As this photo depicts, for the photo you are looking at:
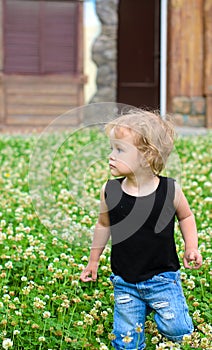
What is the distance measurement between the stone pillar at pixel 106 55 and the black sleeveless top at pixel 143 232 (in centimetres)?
1205

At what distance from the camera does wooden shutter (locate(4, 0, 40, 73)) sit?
544 inches

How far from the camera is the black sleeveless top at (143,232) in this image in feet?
10.4

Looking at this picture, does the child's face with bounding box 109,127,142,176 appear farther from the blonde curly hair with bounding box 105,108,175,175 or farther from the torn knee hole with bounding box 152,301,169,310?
the torn knee hole with bounding box 152,301,169,310

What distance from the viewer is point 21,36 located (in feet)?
45.7

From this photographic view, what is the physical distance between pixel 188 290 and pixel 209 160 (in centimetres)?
486

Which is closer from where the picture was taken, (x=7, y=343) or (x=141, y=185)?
(x=7, y=343)

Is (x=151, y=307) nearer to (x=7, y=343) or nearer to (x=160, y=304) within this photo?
(x=160, y=304)

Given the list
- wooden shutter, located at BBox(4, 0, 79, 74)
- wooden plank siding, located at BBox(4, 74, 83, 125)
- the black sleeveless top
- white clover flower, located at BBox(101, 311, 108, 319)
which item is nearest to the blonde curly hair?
the black sleeveless top

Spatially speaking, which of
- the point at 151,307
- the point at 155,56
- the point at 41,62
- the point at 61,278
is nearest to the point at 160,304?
the point at 151,307

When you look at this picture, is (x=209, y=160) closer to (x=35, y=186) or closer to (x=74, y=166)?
(x=74, y=166)

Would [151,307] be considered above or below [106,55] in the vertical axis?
below

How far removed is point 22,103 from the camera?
13930 mm

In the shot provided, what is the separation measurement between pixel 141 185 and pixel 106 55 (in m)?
12.4

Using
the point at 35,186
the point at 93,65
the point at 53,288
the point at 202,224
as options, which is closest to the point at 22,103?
the point at 93,65
